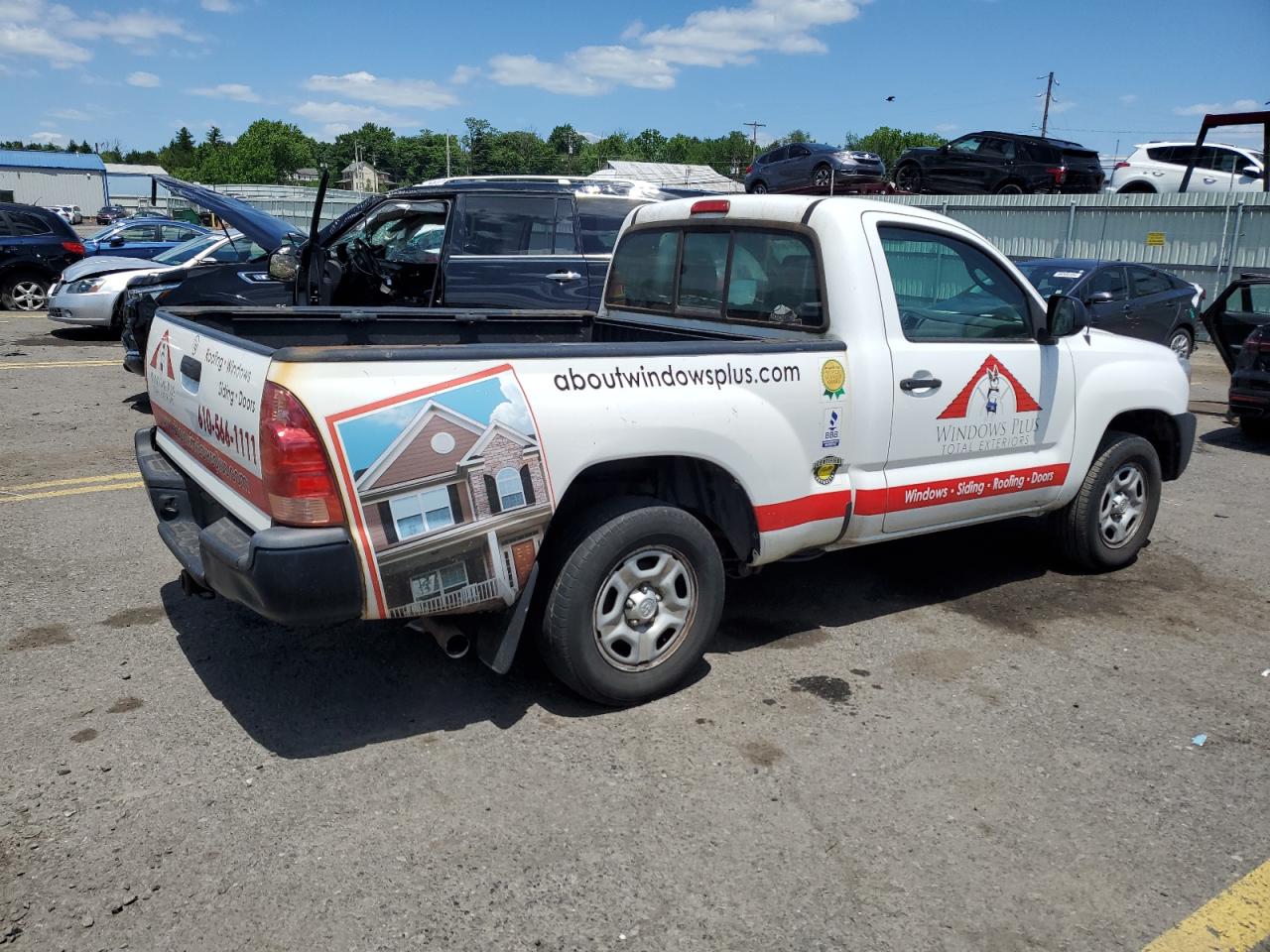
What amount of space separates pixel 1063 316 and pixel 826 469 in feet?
5.18

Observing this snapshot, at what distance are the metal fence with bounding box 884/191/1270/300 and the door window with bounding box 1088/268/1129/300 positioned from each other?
6782mm

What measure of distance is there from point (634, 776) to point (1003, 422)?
101 inches

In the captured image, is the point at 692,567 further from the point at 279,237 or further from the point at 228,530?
the point at 279,237

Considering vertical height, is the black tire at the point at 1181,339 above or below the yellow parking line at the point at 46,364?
above

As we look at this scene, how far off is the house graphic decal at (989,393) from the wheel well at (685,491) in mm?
1115

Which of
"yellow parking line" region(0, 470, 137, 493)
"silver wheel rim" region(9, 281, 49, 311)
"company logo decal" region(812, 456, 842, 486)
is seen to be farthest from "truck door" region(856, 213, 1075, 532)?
"silver wheel rim" region(9, 281, 49, 311)

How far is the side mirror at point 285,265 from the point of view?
873 cm

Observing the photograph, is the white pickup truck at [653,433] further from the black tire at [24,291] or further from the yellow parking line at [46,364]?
the black tire at [24,291]

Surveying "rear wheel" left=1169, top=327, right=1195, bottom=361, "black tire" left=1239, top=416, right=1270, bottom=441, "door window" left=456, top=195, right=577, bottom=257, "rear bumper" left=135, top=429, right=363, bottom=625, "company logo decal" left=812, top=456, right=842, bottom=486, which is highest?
"door window" left=456, top=195, right=577, bottom=257

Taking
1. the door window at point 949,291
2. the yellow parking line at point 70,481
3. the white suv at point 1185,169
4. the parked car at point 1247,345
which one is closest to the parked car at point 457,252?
the yellow parking line at point 70,481

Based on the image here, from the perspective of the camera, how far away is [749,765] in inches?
139

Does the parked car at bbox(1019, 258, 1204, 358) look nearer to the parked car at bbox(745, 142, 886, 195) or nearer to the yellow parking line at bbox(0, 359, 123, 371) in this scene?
the parked car at bbox(745, 142, 886, 195)

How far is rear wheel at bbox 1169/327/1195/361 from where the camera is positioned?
47.4 feet

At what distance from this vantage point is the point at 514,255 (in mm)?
8547
